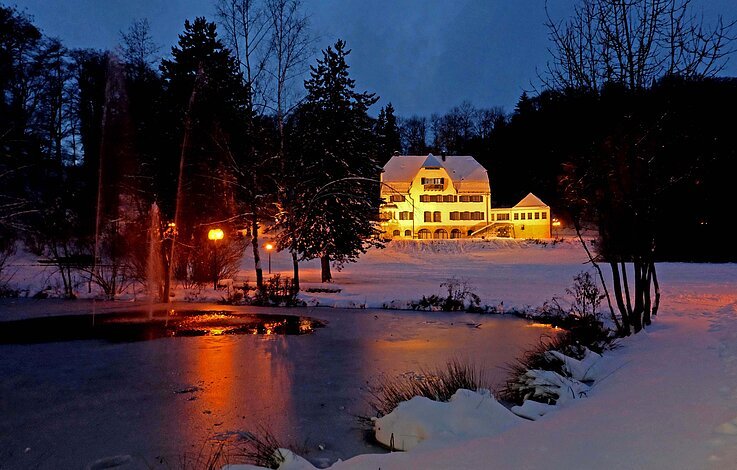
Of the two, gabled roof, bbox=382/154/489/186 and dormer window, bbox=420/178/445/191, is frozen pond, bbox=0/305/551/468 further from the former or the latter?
gabled roof, bbox=382/154/489/186

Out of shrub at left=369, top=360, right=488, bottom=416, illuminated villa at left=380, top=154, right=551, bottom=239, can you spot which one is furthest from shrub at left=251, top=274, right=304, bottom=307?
illuminated villa at left=380, top=154, right=551, bottom=239

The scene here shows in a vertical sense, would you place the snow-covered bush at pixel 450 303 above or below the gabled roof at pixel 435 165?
below

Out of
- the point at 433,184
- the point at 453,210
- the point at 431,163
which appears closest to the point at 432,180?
the point at 433,184

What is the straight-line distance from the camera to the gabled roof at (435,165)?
2281 inches

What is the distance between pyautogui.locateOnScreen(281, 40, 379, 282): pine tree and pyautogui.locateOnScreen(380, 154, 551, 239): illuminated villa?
3034 centimetres

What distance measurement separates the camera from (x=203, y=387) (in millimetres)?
7441

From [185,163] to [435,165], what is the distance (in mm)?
37189

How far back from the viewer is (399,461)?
13.7ft

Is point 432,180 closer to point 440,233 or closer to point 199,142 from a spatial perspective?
point 440,233

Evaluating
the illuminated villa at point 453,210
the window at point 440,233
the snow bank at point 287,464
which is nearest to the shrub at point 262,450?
the snow bank at point 287,464

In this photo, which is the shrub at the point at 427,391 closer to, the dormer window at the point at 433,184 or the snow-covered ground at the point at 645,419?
the snow-covered ground at the point at 645,419

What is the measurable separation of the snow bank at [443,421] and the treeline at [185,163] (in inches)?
517

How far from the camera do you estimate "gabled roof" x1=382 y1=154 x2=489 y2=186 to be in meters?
57.9

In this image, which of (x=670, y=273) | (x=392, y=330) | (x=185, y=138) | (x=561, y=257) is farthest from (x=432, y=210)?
(x=392, y=330)
